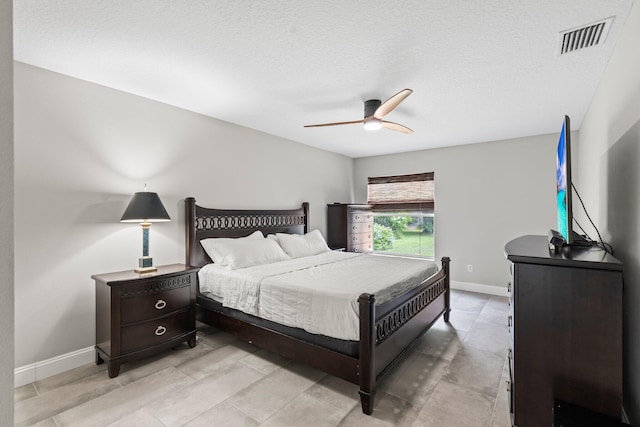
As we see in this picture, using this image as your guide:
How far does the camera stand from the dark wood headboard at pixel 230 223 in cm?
345

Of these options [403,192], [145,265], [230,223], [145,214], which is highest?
[403,192]

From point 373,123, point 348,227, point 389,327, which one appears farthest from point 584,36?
point 348,227

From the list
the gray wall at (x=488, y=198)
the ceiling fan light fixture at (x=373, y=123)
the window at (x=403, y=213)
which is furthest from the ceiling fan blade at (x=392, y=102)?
the window at (x=403, y=213)

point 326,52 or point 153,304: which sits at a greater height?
point 326,52

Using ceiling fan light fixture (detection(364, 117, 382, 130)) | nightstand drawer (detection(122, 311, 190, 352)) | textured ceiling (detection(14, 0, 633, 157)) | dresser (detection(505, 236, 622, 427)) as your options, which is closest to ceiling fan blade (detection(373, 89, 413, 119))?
ceiling fan light fixture (detection(364, 117, 382, 130))

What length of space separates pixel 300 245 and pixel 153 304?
206 centimetres

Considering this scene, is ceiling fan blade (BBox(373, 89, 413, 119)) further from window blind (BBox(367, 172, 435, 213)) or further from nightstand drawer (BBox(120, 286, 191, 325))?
window blind (BBox(367, 172, 435, 213))

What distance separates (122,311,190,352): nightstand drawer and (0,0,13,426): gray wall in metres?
1.88

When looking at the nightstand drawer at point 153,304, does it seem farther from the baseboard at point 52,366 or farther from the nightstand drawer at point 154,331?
the baseboard at point 52,366

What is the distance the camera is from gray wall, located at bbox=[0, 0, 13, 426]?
823 mm

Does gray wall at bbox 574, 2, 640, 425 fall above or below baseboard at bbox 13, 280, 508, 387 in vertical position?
above

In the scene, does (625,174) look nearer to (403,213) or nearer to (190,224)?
(190,224)

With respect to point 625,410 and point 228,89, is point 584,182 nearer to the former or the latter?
point 625,410

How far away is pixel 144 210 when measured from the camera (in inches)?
107
